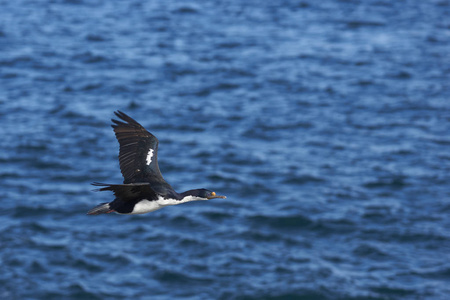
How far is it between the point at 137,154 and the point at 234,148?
84.0ft

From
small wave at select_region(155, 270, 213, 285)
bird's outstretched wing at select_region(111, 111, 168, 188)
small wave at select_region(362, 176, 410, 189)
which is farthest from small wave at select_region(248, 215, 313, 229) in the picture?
bird's outstretched wing at select_region(111, 111, 168, 188)

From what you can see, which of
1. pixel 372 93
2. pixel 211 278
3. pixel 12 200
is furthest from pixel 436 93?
pixel 12 200

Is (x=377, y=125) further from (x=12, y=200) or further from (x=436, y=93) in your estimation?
(x=12, y=200)

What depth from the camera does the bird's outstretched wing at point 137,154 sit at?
14.1 metres

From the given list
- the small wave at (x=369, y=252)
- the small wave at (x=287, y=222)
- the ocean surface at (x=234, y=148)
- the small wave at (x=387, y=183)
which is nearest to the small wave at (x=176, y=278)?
the ocean surface at (x=234, y=148)

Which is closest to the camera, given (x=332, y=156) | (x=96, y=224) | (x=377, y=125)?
(x=96, y=224)

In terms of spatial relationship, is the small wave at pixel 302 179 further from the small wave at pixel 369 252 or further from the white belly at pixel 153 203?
the white belly at pixel 153 203

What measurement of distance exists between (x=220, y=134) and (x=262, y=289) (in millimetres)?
11803

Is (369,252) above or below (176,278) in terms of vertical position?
above

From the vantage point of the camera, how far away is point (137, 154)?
47.3 ft

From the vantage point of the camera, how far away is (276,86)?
149 ft

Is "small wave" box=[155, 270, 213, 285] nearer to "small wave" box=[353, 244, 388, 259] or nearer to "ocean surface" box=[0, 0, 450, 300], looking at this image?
"ocean surface" box=[0, 0, 450, 300]

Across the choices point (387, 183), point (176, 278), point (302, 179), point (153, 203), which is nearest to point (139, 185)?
point (153, 203)

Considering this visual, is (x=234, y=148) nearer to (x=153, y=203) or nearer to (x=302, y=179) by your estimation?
(x=302, y=179)
